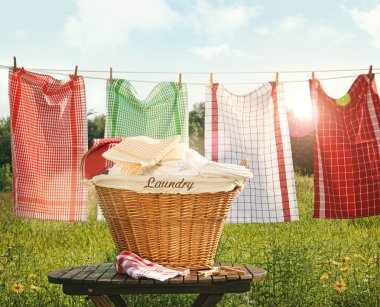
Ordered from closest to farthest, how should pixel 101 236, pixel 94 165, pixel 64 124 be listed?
1. pixel 94 165
2. pixel 64 124
3. pixel 101 236

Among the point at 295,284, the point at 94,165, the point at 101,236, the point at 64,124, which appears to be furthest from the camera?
the point at 101,236

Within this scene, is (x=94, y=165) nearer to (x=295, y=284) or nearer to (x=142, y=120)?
(x=295, y=284)

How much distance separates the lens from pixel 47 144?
14.2 ft

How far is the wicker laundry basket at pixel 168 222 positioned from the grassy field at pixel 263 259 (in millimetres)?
617

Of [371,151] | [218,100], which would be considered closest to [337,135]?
[371,151]

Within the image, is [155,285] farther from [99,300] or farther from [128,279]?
[99,300]

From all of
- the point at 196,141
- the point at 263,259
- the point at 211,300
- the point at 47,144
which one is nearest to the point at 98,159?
the point at 211,300

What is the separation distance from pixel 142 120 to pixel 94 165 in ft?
5.49

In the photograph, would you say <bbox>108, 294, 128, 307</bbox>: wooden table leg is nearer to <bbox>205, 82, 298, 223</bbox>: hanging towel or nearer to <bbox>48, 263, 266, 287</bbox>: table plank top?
<bbox>48, 263, 266, 287</bbox>: table plank top

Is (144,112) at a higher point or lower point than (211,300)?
higher

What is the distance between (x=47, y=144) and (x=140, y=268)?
2398mm

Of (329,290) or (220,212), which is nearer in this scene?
(220,212)


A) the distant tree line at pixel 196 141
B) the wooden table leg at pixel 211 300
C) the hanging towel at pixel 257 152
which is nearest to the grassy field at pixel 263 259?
the hanging towel at pixel 257 152

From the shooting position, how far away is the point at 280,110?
14.5 feet
